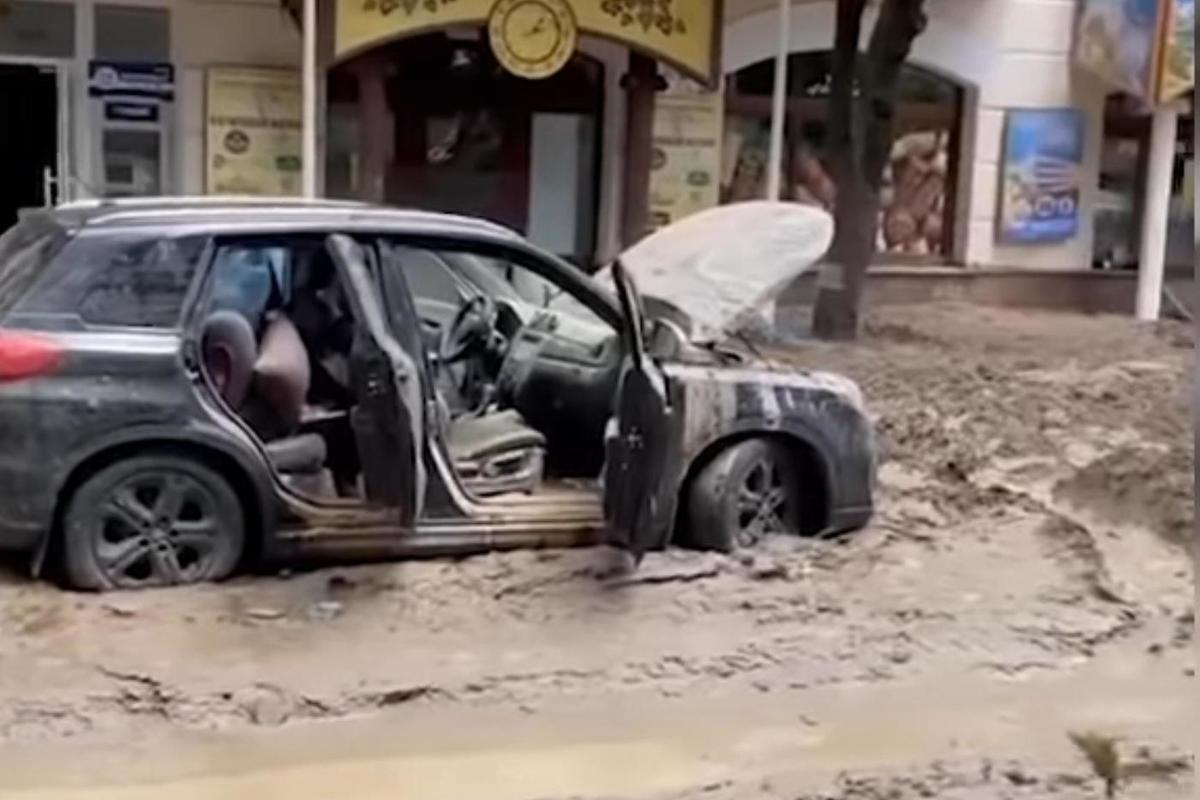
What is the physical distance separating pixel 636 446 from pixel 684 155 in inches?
363

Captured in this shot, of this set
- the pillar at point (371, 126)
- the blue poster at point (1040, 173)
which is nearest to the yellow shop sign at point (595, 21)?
the pillar at point (371, 126)

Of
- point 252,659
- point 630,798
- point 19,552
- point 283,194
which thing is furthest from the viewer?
point 283,194

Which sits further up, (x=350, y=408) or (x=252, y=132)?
(x=252, y=132)

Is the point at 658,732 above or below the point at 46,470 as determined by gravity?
below

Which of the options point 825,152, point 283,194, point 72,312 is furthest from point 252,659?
point 825,152

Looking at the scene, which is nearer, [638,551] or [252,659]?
[252,659]

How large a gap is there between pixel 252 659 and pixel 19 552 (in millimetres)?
1231

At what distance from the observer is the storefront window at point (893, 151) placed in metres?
16.7

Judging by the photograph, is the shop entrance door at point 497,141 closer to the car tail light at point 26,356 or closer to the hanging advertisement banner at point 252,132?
the hanging advertisement banner at point 252,132

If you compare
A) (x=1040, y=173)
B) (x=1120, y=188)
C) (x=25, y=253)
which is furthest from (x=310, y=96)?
(x=1120, y=188)

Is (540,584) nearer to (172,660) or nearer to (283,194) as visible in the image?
(172,660)

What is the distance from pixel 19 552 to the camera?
7148mm

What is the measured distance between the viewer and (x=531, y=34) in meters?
13.9

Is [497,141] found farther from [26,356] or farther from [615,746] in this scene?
[615,746]
